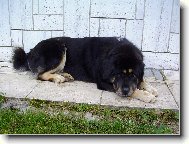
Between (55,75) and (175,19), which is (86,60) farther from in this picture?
(175,19)

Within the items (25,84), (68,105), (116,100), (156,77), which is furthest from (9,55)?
(156,77)

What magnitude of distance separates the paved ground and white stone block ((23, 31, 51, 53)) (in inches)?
11.3

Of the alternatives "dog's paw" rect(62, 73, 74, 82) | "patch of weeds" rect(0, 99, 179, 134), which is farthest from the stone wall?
"patch of weeds" rect(0, 99, 179, 134)

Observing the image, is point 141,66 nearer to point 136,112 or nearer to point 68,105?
point 136,112

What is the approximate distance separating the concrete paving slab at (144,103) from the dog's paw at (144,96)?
0.04m

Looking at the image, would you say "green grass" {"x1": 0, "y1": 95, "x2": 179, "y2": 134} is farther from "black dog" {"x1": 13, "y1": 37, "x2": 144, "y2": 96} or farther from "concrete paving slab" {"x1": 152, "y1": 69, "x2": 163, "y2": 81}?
"concrete paving slab" {"x1": 152, "y1": 69, "x2": 163, "y2": 81}

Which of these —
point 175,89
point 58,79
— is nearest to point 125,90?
point 175,89

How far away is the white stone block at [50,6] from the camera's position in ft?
12.9

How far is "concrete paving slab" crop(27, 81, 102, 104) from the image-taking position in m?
3.92

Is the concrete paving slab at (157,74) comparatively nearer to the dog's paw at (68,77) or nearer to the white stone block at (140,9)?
the white stone block at (140,9)

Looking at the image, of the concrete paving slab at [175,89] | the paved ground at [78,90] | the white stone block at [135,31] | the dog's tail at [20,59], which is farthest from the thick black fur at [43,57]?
the concrete paving slab at [175,89]

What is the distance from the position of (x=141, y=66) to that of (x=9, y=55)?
1335 mm

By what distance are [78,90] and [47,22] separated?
0.75m

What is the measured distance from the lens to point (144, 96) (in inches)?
155
